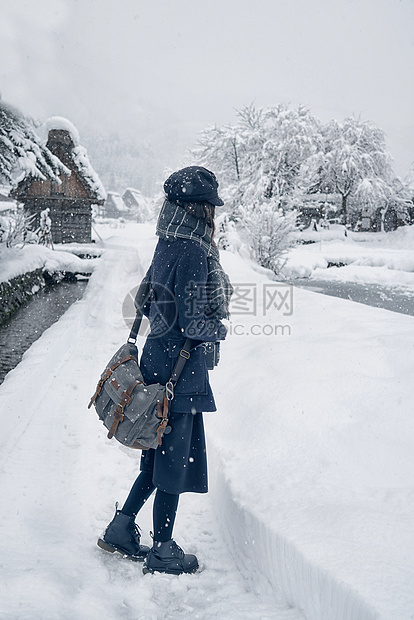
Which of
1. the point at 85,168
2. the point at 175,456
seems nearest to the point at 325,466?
the point at 175,456

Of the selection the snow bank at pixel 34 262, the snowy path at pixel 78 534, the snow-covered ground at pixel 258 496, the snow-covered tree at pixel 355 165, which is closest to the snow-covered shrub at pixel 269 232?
the snow bank at pixel 34 262

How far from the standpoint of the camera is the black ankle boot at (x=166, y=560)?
2.13 meters

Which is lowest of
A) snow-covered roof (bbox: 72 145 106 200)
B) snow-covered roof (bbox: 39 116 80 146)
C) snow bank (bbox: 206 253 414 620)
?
snow bank (bbox: 206 253 414 620)

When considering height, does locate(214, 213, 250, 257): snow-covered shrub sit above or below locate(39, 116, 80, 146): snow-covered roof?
below

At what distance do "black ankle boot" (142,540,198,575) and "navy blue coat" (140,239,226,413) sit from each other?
69cm

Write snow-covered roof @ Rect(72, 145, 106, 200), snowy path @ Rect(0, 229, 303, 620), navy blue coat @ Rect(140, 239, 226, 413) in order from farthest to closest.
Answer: snow-covered roof @ Rect(72, 145, 106, 200) < navy blue coat @ Rect(140, 239, 226, 413) < snowy path @ Rect(0, 229, 303, 620)

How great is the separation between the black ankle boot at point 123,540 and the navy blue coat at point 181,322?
0.69 m

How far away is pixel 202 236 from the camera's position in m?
2.07

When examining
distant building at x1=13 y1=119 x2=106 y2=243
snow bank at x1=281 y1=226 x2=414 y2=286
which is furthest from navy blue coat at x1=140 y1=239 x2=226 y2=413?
distant building at x1=13 y1=119 x2=106 y2=243

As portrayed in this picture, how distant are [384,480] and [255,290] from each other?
5245mm

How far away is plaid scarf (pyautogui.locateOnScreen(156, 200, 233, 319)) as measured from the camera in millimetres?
2035

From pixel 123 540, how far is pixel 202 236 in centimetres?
152

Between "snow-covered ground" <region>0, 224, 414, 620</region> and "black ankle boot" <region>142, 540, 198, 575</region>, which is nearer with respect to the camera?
"snow-covered ground" <region>0, 224, 414, 620</region>

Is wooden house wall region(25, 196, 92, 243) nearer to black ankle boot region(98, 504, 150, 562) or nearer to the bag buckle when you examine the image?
black ankle boot region(98, 504, 150, 562)
